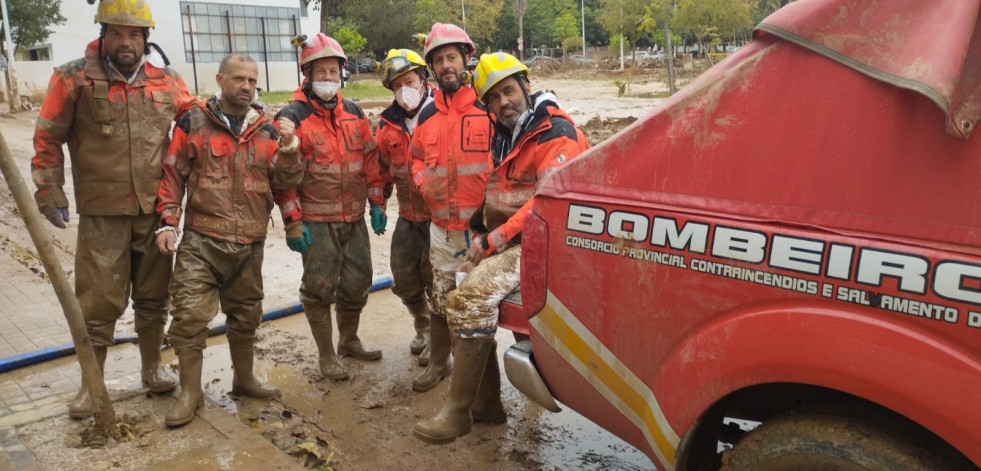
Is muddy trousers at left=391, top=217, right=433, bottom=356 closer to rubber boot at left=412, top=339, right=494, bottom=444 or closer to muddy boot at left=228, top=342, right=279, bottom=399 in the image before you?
muddy boot at left=228, top=342, right=279, bottom=399

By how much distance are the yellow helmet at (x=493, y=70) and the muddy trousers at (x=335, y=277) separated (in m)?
1.62

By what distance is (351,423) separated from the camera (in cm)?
459

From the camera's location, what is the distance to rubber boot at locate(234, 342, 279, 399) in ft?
15.8

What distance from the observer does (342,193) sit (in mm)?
5207

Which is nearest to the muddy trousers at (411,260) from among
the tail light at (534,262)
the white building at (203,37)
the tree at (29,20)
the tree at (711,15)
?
the tail light at (534,262)

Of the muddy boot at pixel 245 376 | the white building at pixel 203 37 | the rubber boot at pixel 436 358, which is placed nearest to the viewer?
the muddy boot at pixel 245 376

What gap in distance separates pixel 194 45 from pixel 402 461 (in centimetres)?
3941

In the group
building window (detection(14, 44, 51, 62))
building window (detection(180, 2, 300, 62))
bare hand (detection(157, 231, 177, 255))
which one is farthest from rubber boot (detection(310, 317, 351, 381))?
building window (detection(14, 44, 51, 62))

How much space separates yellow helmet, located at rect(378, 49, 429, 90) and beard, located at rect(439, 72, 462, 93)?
24.2 inches

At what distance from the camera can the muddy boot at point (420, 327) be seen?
5.69m

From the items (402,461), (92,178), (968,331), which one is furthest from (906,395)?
(92,178)

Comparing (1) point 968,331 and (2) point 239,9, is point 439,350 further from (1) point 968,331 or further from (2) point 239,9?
(2) point 239,9

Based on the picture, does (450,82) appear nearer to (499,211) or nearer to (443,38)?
(443,38)

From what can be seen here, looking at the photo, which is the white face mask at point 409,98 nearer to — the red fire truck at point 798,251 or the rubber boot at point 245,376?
the rubber boot at point 245,376
